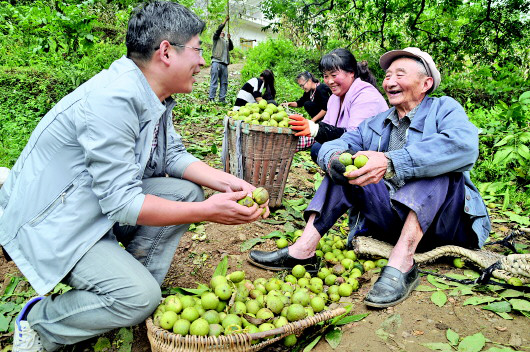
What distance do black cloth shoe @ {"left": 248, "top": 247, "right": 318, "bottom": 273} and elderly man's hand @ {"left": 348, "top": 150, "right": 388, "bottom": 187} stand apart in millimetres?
820

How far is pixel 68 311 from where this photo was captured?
1.87 meters

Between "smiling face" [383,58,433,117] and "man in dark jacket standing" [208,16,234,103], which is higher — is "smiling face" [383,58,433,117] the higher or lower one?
the higher one

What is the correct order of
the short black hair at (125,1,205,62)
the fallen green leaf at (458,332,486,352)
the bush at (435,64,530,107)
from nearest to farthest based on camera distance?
the fallen green leaf at (458,332,486,352), the short black hair at (125,1,205,62), the bush at (435,64,530,107)

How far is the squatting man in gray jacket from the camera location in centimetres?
180

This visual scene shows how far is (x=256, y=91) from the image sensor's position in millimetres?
8211

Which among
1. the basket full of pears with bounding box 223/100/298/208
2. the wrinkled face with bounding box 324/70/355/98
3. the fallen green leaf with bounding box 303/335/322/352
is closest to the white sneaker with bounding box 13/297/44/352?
the fallen green leaf with bounding box 303/335/322/352

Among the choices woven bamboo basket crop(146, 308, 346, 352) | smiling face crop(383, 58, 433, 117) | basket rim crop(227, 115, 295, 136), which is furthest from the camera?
basket rim crop(227, 115, 295, 136)

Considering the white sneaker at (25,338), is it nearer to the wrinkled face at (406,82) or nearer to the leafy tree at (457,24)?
the wrinkled face at (406,82)

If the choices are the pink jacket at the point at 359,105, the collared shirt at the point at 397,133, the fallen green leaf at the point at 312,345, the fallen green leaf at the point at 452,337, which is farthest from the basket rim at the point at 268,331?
the pink jacket at the point at 359,105

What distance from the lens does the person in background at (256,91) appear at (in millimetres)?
7910

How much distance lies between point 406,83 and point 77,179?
217 cm

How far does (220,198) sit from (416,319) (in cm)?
130

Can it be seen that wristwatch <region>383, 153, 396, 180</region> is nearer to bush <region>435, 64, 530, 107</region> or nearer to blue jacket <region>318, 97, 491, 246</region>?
blue jacket <region>318, 97, 491, 246</region>

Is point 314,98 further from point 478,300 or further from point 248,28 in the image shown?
point 248,28
